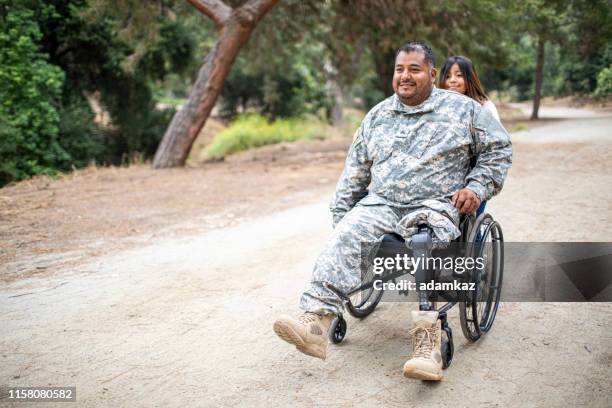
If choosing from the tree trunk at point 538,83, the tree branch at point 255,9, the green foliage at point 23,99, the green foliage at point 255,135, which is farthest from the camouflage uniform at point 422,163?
the green foliage at point 255,135

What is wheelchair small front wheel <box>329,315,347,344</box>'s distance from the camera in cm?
369

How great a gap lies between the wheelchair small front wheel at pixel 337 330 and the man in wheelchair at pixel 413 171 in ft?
1.60

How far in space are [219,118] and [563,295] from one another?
92.0 ft

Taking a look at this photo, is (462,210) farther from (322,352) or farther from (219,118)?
(219,118)

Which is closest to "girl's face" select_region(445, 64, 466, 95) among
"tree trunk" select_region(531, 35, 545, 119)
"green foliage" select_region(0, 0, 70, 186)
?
"green foliage" select_region(0, 0, 70, 186)

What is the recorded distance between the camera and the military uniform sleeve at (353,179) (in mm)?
3736

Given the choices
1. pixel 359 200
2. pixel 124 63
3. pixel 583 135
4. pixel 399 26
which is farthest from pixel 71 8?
pixel 359 200

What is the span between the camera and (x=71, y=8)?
1605 centimetres

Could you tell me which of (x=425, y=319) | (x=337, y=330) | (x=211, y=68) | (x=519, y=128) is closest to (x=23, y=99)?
(x=211, y=68)

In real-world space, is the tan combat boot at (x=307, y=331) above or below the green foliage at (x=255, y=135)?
above

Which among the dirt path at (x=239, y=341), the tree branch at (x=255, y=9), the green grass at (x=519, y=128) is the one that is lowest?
the green grass at (x=519, y=128)

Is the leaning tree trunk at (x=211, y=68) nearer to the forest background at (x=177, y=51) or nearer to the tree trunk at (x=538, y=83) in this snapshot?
the forest background at (x=177, y=51)

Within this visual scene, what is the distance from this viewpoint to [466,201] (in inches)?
133

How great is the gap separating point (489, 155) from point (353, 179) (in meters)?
0.88
